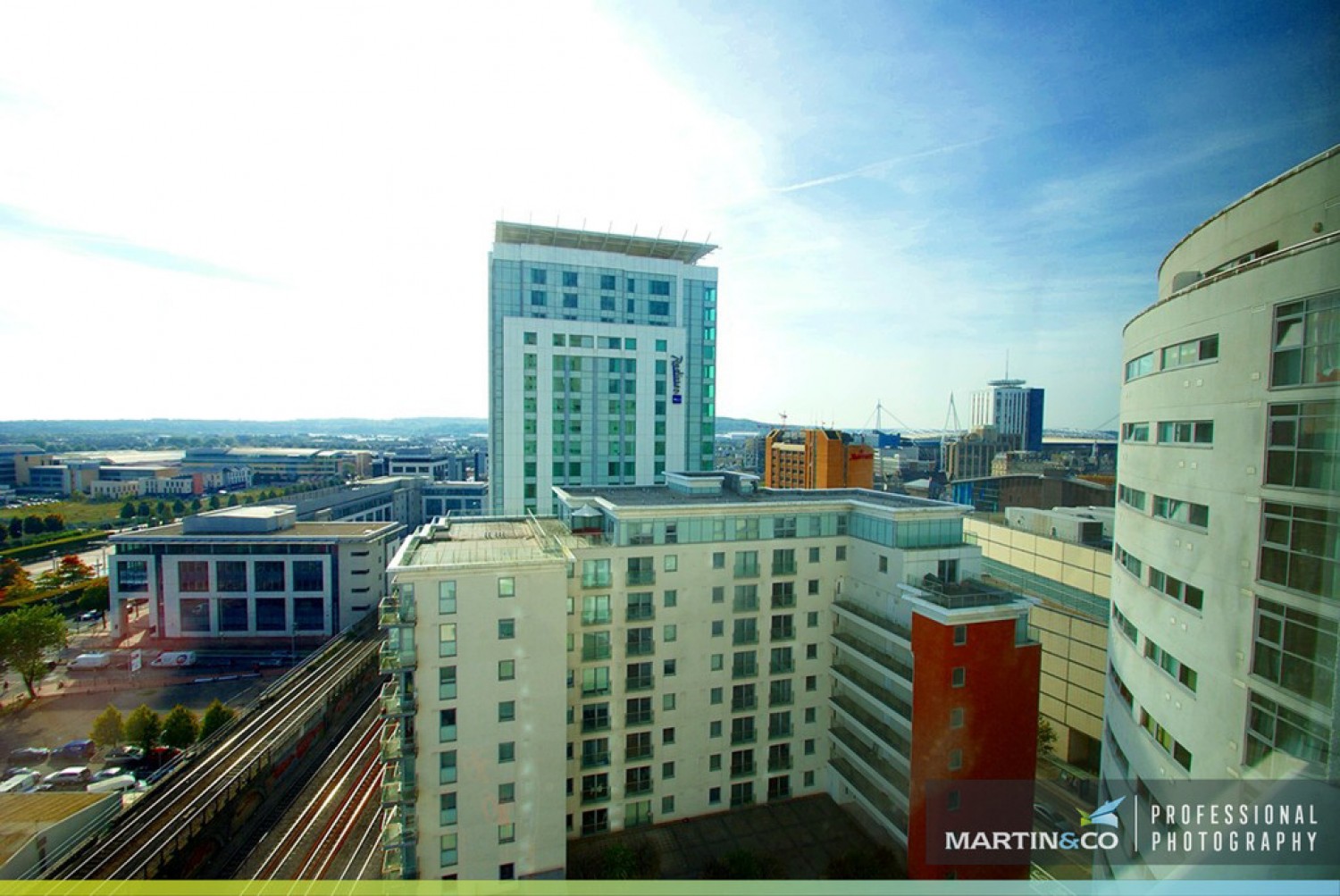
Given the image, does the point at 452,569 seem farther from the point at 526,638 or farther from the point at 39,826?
the point at 39,826

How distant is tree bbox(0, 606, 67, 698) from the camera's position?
18766mm

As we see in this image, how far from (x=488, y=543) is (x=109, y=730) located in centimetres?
1329

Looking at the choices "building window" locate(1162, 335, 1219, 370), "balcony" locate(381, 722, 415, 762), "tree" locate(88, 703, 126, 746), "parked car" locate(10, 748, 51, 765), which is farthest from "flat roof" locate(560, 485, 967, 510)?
"parked car" locate(10, 748, 51, 765)

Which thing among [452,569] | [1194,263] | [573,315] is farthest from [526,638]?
[573,315]

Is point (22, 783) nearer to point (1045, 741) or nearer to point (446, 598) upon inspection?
point (446, 598)

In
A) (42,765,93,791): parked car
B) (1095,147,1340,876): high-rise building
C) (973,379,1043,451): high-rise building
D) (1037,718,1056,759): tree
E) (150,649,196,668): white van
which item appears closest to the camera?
(1095,147,1340,876): high-rise building

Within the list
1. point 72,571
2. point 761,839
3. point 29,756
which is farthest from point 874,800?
point 72,571

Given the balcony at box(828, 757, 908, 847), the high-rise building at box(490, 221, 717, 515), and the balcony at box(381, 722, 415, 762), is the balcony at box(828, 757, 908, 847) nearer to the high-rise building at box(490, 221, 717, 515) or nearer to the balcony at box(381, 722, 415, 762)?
the balcony at box(381, 722, 415, 762)

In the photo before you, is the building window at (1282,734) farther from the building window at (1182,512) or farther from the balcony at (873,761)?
the balcony at (873,761)

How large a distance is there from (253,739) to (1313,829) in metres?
18.3

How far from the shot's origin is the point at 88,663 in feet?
70.9

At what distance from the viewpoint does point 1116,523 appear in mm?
6863

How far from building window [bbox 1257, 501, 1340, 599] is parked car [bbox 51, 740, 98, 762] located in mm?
23669

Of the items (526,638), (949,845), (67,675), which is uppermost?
(526,638)
